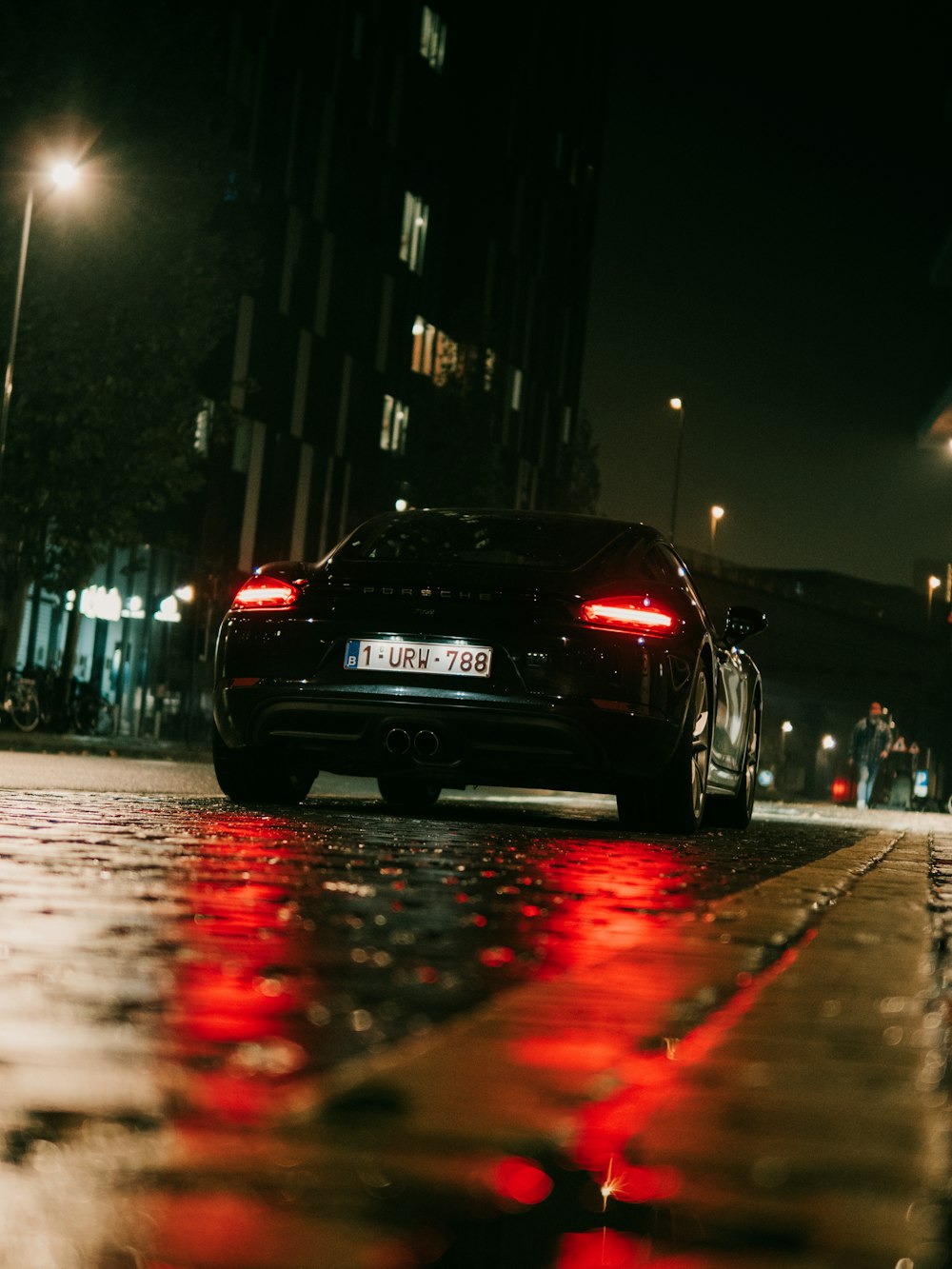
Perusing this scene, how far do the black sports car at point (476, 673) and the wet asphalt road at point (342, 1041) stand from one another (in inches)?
81.1

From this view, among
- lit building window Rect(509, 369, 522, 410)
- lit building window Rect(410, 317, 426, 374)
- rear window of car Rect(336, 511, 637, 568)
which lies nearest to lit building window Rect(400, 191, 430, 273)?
lit building window Rect(410, 317, 426, 374)

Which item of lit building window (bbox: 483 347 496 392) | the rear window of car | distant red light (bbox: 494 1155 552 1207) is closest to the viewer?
distant red light (bbox: 494 1155 552 1207)

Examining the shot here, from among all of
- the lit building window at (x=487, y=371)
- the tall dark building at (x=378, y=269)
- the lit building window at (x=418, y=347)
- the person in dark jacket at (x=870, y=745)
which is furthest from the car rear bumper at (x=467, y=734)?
the lit building window at (x=418, y=347)

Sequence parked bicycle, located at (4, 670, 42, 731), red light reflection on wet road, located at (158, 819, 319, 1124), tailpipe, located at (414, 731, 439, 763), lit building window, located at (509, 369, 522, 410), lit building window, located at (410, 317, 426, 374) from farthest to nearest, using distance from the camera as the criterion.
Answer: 1. lit building window, located at (509, 369, 522, 410)
2. lit building window, located at (410, 317, 426, 374)
3. parked bicycle, located at (4, 670, 42, 731)
4. tailpipe, located at (414, 731, 439, 763)
5. red light reflection on wet road, located at (158, 819, 319, 1124)

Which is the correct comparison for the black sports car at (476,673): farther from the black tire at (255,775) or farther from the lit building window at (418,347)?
the lit building window at (418,347)

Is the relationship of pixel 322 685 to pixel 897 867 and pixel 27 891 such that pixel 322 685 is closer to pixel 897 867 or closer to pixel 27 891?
pixel 897 867

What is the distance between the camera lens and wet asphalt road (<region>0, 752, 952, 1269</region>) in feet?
5.38

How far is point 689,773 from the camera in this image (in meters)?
8.62

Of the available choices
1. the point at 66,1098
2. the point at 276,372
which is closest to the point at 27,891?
the point at 66,1098

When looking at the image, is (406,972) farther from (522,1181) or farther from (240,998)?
(522,1181)

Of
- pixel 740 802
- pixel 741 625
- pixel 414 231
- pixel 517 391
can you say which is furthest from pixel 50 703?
pixel 517 391

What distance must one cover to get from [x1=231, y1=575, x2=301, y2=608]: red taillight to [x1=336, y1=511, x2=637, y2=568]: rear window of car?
0.39 meters

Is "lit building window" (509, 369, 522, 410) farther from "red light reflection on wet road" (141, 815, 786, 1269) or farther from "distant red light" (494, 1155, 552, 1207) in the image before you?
"distant red light" (494, 1155, 552, 1207)

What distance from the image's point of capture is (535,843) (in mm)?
7250
